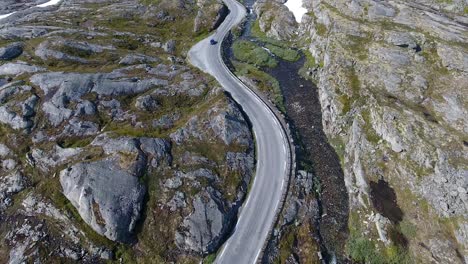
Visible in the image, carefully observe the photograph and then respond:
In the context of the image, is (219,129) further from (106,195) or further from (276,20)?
(276,20)

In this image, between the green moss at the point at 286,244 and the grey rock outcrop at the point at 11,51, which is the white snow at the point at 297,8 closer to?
the green moss at the point at 286,244

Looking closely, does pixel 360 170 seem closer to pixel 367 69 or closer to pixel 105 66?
pixel 367 69

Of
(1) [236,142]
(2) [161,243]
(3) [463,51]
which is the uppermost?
(3) [463,51]

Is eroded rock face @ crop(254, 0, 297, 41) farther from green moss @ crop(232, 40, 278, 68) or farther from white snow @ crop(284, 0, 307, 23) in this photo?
green moss @ crop(232, 40, 278, 68)

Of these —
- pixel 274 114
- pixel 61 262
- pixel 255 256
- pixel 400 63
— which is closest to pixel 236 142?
pixel 274 114

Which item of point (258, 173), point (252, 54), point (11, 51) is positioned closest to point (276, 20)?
point (252, 54)

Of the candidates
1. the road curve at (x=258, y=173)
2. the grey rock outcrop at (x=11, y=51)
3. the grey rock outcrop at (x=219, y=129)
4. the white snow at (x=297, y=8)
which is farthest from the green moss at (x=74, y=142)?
the white snow at (x=297, y=8)

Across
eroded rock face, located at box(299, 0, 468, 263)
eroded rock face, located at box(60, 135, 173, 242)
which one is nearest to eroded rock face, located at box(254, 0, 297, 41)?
eroded rock face, located at box(299, 0, 468, 263)
